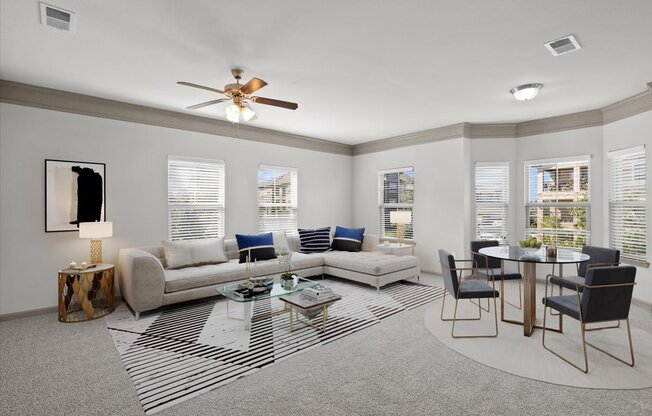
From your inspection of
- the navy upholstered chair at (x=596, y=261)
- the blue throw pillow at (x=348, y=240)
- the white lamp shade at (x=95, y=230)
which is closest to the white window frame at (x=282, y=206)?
the blue throw pillow at (x=348, y=240)

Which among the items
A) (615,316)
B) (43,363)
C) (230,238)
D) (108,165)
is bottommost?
(43,363)

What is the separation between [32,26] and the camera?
8.84 ft

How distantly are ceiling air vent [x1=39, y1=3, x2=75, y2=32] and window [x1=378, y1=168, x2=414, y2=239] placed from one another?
5611mm

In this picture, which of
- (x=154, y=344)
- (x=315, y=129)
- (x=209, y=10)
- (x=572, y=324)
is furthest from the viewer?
(x=315, y=129)

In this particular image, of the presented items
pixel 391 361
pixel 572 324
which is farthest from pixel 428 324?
pixel 572 324

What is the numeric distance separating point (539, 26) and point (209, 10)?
2.63 metres

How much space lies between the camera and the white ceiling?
2.47 meters

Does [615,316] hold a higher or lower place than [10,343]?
higher

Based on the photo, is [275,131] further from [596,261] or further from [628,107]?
[628,107]

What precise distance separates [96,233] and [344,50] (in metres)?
3.67

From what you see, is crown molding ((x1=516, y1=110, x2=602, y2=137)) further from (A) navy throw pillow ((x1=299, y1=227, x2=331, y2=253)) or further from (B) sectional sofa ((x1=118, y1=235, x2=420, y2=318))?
(A) navy throw pillow ((x1=299, y1=227, x2=331, y2=253))

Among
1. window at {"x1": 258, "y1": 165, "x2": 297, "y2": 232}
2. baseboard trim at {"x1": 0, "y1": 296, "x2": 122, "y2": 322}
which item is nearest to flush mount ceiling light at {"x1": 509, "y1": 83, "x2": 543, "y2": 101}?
window at {"x1": 258, "y1": 165, "x2": 297, "y2": 232}

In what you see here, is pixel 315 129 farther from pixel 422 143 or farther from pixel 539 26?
pixel 539 26

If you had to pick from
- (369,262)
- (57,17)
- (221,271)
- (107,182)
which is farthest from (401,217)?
(57,17)
